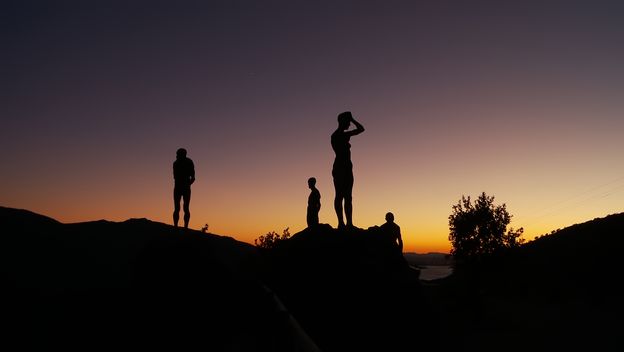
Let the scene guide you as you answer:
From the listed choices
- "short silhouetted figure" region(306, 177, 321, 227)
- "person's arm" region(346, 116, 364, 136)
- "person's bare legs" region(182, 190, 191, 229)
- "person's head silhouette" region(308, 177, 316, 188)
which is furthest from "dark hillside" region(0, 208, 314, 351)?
→ "person's arm" region(346, 116, 364, 136)

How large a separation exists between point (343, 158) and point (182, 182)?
6197mm

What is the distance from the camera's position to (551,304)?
118 ft

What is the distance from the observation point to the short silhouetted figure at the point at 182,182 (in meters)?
14.3

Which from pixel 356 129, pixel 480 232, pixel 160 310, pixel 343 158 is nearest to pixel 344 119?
pixel 356 129

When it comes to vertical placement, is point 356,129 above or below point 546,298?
above

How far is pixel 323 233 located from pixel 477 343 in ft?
59.2

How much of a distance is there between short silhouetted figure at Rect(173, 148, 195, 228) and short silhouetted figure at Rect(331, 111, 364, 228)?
5.63 metres

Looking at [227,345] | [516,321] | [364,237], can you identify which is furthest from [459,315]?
[227,345]

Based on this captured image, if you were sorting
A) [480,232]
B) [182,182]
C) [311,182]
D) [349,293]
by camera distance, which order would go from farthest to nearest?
1. [480,232]
2. [311,182]
3. [182,182]
4. [349,293]

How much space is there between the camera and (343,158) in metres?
12.8

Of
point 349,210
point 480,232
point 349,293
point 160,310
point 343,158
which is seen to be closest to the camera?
point 160,310

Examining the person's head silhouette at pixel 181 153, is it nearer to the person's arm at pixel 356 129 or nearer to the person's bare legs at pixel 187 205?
the person's bare legs at pixel 187 205

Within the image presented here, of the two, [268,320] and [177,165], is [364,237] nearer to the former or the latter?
[177,165]

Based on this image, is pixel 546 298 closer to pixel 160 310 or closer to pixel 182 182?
pixel 182 182
